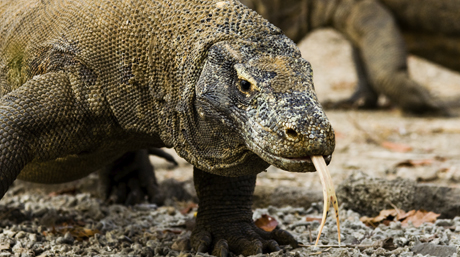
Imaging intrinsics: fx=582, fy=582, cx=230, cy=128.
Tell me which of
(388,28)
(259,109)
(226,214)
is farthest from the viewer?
(388,28)

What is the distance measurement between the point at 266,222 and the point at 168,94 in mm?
1349

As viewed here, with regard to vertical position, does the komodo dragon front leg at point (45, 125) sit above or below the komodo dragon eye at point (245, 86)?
below

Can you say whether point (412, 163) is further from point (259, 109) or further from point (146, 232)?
point (259, 109)

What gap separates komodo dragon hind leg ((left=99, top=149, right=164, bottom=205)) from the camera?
450cm

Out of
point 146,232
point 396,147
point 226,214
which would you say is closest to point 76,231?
point 146,232

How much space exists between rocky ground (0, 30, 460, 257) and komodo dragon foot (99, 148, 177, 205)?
0.12 metres

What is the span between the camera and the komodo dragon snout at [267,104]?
2080mm

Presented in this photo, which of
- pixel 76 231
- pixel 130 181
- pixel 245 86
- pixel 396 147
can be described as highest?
pixel 245 86

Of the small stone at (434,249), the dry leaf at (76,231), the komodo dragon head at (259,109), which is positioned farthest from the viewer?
the dry leaf at (76,231)

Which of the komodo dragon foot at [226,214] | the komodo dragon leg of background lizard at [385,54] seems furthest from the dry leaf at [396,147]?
the komodo dragon foot at [226,214]

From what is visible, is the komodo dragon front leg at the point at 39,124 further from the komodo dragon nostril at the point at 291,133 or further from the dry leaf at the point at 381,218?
the dry leaf at the point at 381,218

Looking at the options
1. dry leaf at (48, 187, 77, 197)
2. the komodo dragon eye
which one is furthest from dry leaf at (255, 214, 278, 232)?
dry leaf at (48, 187, 77, 197)

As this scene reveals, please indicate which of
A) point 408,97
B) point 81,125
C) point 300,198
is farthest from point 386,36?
point 81,125

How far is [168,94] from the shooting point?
8.59ft
